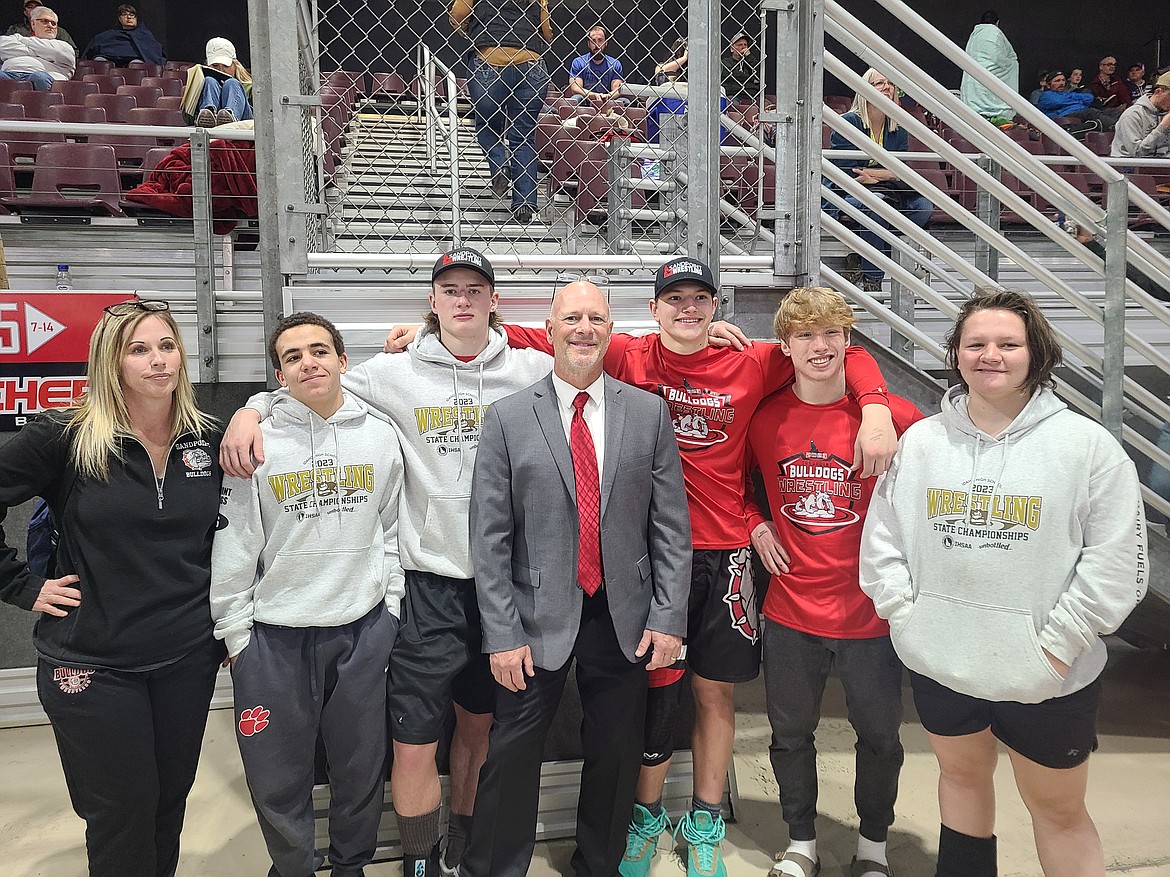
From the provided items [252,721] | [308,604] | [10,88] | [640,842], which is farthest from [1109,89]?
[10,88]

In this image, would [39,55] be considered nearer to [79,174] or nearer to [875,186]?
[79,174]

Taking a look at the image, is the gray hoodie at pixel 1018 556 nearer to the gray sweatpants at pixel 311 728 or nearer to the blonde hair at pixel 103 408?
the gray sweatpants at pixel 311 728

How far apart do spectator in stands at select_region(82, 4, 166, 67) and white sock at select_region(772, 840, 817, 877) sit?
892 centimetres

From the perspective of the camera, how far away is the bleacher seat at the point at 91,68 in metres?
7.02

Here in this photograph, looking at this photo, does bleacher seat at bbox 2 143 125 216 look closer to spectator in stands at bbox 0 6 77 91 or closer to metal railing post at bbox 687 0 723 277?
spectator in stands at bbox 0 6 77 91

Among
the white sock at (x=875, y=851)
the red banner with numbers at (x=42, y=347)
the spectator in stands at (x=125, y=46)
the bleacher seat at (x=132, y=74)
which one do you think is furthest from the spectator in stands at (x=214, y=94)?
the white sock at (x=875, y=851)

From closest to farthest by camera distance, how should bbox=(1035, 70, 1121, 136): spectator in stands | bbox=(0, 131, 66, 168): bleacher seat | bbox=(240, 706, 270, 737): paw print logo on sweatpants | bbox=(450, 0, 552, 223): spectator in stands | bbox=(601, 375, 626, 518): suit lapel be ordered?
bbox=(240, 706, 270, 737): paw print logo on sweatpants
bbox=(601, 375, 626, 518): suit lapel
bbox=(450, 0, 552, 223): spectator in stands
bbox=(0, 131, 66, 168): bleacher seat
bbox=(1035, 70, 1121, 136): spectator in stands

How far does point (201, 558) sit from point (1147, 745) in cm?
367

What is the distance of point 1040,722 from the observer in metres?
1.71

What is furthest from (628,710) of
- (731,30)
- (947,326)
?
(731,30)

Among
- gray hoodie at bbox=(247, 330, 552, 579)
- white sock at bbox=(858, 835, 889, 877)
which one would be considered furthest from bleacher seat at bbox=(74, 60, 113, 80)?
white sock at bbox=(858, 835, 889, 877)

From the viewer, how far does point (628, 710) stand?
2066 millimetres

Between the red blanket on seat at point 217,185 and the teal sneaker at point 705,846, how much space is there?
368 centimetres

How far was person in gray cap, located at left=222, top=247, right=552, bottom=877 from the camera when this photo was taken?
2051 millimetres
